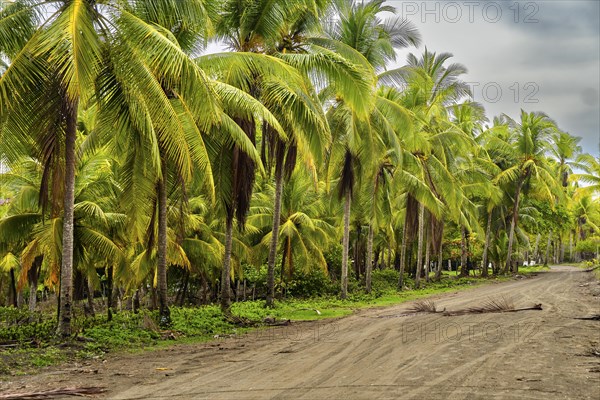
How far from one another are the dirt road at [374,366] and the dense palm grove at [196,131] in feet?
10.2

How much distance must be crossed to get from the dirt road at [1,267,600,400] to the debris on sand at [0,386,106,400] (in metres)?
0.21

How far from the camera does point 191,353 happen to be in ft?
33.4

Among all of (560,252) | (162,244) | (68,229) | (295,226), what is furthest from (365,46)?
(560,252)

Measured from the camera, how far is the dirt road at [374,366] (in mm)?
6930

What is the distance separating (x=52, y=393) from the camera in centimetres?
676

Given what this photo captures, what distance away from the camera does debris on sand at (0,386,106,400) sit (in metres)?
6.57

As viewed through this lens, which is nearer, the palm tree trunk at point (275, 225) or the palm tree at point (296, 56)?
the palm tree at point (296, 56)

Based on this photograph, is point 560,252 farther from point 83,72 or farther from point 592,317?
point 83,72

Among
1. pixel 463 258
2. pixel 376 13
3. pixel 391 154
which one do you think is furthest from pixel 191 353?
pixel 463 258

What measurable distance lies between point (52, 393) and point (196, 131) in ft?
17.1

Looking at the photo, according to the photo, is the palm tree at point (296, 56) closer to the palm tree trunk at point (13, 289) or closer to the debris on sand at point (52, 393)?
the debris on sand at point (52, 393)

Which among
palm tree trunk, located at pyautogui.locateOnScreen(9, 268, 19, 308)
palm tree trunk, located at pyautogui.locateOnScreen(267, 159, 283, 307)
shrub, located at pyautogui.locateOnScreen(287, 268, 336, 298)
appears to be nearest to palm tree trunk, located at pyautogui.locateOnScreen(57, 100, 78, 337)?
palm tree trunk, located at pyautogui.locateOnScreen(267, 159, 283, 307)

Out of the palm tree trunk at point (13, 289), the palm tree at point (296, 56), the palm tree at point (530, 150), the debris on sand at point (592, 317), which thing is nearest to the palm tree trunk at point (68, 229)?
Result: the palm tree at point (296, 56)

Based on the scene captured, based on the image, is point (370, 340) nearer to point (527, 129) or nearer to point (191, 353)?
point (191, 353)
